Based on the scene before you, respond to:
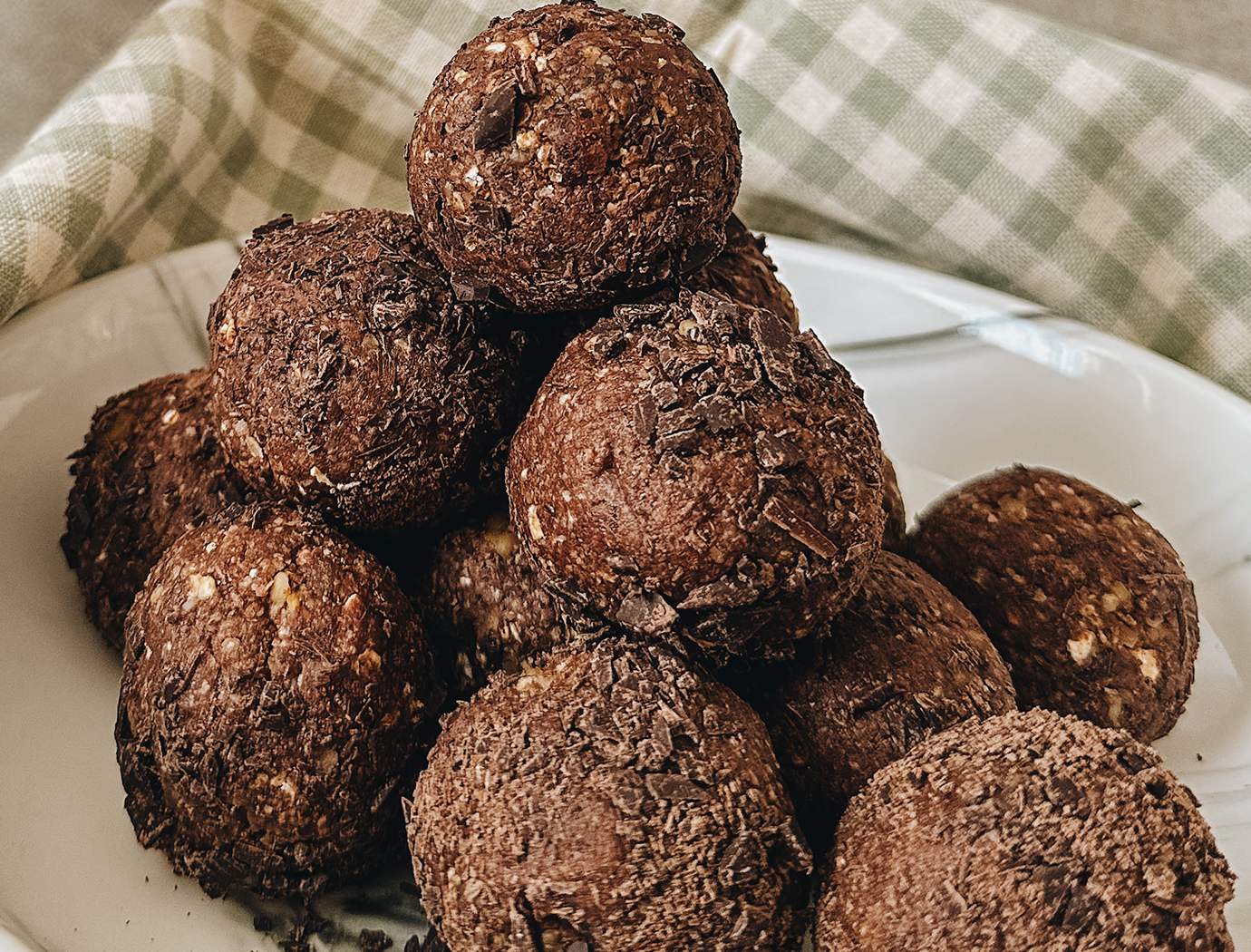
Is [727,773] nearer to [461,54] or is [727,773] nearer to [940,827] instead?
[940,827]

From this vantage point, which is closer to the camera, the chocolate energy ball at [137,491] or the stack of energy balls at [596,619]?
the stack of energy balls at [596,619]

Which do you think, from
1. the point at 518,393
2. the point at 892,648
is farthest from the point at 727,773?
the point at 518,393

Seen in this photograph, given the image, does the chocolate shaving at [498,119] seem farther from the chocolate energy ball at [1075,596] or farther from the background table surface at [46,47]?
the background table surface at [46,47]

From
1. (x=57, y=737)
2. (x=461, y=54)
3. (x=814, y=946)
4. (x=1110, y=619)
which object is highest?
(x=461, y=54)

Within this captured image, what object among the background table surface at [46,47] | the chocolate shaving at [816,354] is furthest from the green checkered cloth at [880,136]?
the chocolate shaving at [816,354]

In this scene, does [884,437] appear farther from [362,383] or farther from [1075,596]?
[362,383]

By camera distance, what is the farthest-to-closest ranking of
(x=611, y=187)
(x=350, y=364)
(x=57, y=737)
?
(x=57, y=737), (x=350, y=364), (x=611, y=187)
